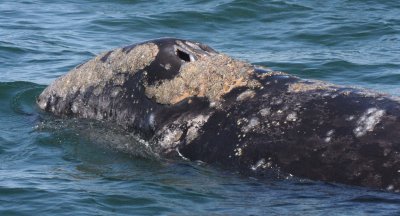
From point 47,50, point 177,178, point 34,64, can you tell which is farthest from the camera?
point 47,50

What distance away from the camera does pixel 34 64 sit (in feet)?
45.3

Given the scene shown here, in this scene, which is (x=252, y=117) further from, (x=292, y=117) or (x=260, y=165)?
(x=260, y=165)

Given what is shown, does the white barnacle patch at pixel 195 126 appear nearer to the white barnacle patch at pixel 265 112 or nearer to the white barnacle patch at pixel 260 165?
the white barnacle patch at pixel 265 112

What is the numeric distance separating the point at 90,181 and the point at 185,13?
1034 cm

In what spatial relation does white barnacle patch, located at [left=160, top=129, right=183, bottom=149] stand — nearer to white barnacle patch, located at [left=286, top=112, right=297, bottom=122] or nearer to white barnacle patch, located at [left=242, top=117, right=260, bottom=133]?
white barnacle patch, located at [left=242, top=117, right=260, bottom=133]

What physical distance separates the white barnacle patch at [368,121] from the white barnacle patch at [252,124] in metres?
0.87

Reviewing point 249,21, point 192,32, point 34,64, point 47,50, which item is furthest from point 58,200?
point 249,21

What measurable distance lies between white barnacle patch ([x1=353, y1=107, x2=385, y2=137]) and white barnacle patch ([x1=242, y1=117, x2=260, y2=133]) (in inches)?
34.3

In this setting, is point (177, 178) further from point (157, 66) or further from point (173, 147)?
point (157, 66)

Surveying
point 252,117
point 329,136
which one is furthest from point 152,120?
point 329,136

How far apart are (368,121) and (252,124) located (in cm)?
100

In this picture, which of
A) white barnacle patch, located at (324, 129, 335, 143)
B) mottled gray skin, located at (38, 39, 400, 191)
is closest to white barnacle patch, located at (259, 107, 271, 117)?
mottled gray skin, located at (38, 39, 400, 191)

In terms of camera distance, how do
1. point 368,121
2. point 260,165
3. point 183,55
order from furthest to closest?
point 183,55 → point 260,165 → point 368,121

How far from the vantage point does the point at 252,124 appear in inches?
294
